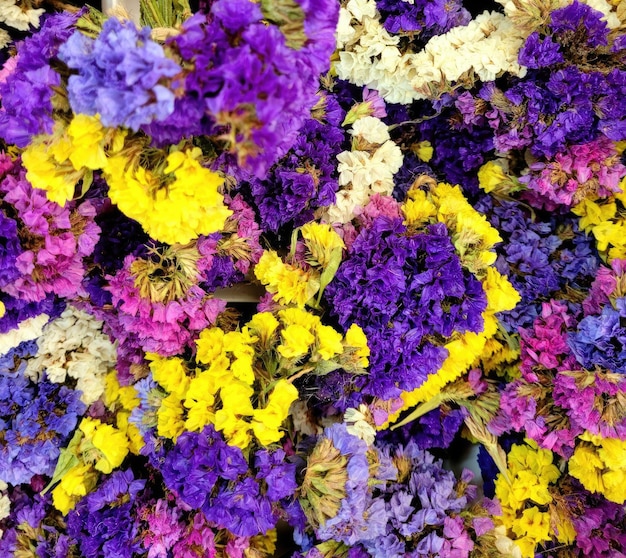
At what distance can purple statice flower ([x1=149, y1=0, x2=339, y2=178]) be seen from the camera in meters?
0.70

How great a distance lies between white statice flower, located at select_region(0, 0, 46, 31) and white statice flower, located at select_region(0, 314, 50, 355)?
1.88 ft

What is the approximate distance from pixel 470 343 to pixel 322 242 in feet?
1.28

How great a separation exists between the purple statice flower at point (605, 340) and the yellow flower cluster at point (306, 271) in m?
0.51

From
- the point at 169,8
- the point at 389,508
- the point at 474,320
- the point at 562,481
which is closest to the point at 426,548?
the point at 389,508

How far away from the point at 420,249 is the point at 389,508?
57 centimetres

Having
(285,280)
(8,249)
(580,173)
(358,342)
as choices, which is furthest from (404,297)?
(8,249)

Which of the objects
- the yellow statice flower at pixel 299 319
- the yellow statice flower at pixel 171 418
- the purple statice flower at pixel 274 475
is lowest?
the purple statice flower at pixel 274 475

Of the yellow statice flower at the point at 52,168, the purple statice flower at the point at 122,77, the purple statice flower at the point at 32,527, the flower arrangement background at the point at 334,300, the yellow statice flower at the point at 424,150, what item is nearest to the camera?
the purple statice flower at the point at 122,77

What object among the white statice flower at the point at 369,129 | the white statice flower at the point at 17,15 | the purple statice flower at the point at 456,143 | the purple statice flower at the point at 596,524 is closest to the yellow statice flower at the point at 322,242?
the white statice flower at the point at 369,129

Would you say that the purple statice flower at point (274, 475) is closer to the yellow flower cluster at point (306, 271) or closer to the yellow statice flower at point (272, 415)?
the yellow statice flower at point (272, 415)

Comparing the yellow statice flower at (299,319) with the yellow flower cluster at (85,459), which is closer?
the yellow statice flower at (299,319)

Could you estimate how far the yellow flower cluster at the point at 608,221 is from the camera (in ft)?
4.07

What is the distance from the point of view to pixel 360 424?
117 cm

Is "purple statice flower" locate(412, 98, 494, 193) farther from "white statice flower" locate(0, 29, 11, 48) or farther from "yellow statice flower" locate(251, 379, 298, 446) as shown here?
"white statice flower" locate(0, 29, 11, 48)
